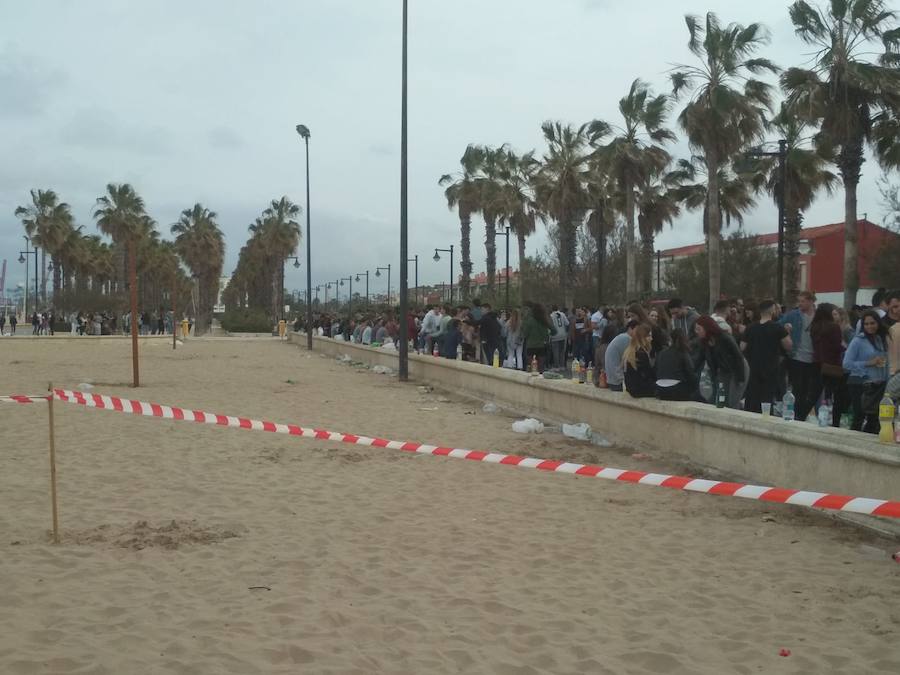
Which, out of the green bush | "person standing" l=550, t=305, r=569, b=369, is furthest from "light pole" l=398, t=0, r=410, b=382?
the green bush

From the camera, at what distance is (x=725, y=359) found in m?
10.2

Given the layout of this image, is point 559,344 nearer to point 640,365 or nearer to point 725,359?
point 640,365

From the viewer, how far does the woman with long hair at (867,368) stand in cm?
871

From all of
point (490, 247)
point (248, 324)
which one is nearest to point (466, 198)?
point (490, 247)

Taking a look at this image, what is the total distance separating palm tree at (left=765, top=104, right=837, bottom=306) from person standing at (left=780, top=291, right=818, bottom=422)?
710 inches

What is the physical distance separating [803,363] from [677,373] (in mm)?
1508

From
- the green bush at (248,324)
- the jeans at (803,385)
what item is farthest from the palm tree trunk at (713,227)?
the green bush at (248,324)

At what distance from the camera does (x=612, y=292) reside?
50469mm

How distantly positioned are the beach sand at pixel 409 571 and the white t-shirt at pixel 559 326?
8.24 metres

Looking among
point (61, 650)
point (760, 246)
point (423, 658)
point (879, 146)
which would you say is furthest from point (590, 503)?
point (760, 246)

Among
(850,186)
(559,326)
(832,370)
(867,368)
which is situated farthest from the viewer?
(850,186)

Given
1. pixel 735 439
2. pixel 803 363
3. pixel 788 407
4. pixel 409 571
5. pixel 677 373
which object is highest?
pixel 803 363

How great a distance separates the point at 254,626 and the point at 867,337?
22.6 feet

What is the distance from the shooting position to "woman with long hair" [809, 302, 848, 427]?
9742 mm
